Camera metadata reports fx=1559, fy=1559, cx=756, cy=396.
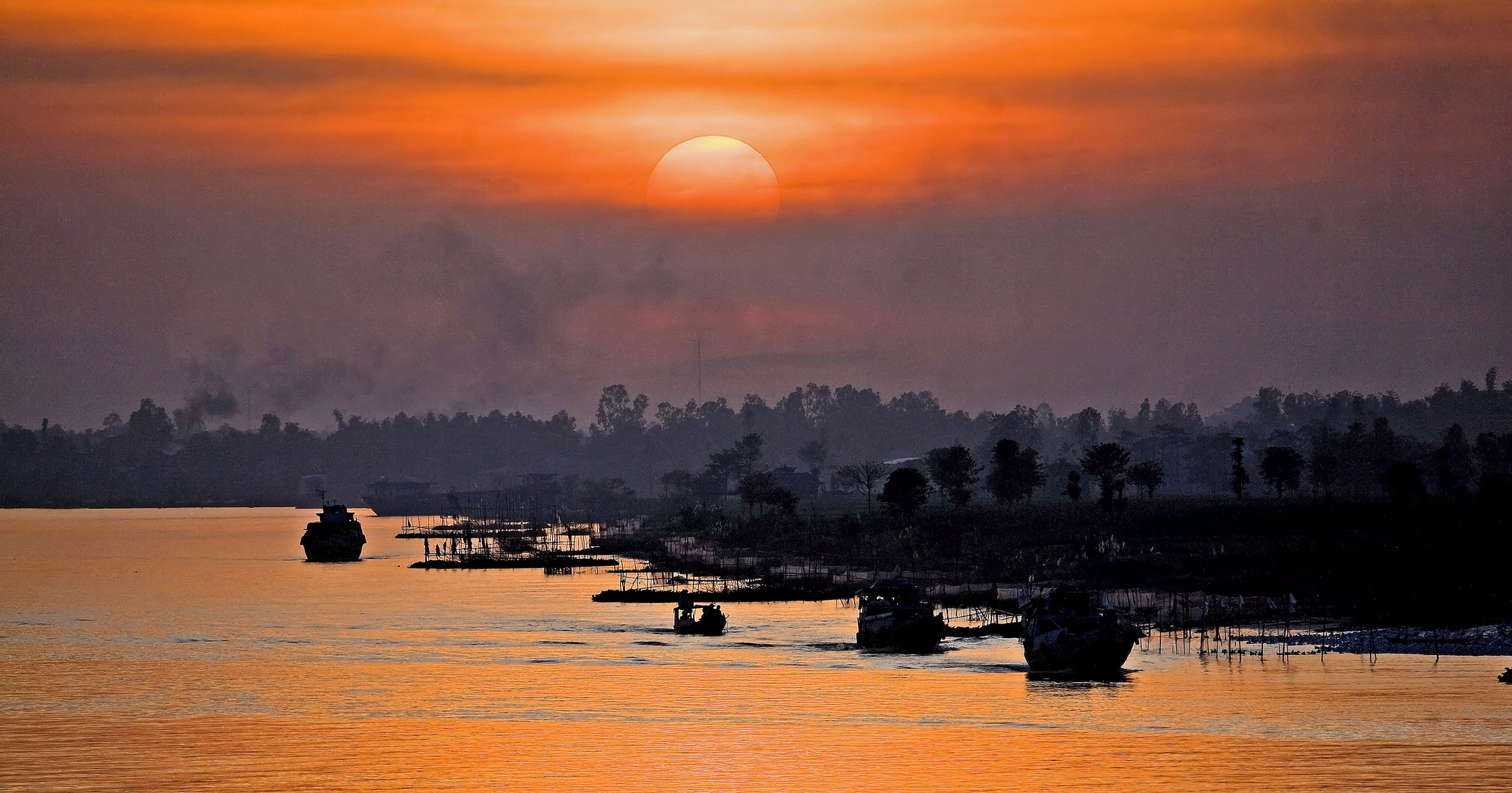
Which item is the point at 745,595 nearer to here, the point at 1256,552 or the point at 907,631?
the point at 907,631

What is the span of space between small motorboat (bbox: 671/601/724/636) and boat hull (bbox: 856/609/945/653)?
49.6 feet

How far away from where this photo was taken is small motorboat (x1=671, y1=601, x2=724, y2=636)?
10906 centimetres

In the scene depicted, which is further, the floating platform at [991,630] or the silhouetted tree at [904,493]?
the silhouetted tree at [904,493]

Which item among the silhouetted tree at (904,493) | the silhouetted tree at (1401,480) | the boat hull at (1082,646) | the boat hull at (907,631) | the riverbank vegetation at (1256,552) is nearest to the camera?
the boat hull at (1082,646)

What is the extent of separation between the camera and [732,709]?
76.8 m

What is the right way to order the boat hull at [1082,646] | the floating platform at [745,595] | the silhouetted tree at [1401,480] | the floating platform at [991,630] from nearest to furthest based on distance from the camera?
the boat hull at [1082,646] < the floating platform at [991,630] < the floating platform at [745,595] < the silhouetted tree at [1401,480]

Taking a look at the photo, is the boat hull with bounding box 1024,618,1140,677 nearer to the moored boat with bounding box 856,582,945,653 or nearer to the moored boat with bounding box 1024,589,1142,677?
the moored boat with bounding box 1024,589,1142,677

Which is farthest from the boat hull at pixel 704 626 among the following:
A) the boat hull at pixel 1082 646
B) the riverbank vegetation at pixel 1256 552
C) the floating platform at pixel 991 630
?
the riverbank vegetation at pixel 1256 552

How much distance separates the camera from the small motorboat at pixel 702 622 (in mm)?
109062

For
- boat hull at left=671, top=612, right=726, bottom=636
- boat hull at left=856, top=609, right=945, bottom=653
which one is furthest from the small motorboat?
boat hull at left=856, top=609, right=945, bottom=653

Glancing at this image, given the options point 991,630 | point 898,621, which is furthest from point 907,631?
point 991,630

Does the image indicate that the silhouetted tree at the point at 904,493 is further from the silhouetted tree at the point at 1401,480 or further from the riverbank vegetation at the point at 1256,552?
the silhouetted tree at the point at 1401,480

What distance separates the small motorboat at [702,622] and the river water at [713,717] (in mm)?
1225

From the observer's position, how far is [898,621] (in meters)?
95.9
